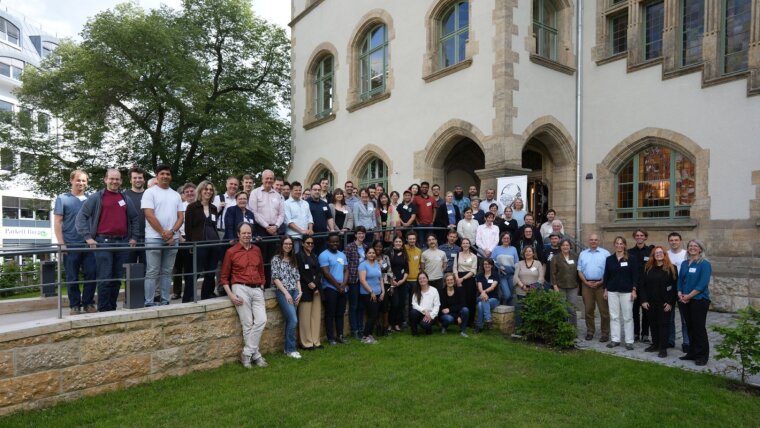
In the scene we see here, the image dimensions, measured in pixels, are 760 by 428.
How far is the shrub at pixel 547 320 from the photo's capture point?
7172mm

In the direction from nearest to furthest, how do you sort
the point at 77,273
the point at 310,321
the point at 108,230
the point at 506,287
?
the point at 108,230
the point at 77,273
the point at 310,321
the point at 506,287

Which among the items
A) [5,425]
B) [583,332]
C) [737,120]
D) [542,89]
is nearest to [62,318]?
[5,425]

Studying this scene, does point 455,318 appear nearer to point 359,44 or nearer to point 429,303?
point 429,303

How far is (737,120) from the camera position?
402 inches

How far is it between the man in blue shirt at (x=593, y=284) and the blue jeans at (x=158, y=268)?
626 cm

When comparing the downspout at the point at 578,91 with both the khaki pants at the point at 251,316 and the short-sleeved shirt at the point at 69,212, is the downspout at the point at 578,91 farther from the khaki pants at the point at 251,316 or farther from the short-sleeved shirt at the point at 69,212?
the short-sleeved shirt at the point at 69,212

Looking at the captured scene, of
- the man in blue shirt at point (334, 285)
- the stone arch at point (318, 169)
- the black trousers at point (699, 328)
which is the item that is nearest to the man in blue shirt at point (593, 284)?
the black trousers at point (699, 328)

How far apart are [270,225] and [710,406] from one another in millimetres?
5901

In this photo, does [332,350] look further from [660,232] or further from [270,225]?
[660,232]

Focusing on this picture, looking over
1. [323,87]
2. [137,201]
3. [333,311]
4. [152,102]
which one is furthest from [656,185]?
[152,102]

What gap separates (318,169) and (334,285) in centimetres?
1218

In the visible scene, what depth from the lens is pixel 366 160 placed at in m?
16.5

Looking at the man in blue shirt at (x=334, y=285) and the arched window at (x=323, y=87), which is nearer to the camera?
the man in blue shirt at (x=334, y=285)

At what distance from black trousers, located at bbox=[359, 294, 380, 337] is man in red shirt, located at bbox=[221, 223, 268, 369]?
1.84 metres
